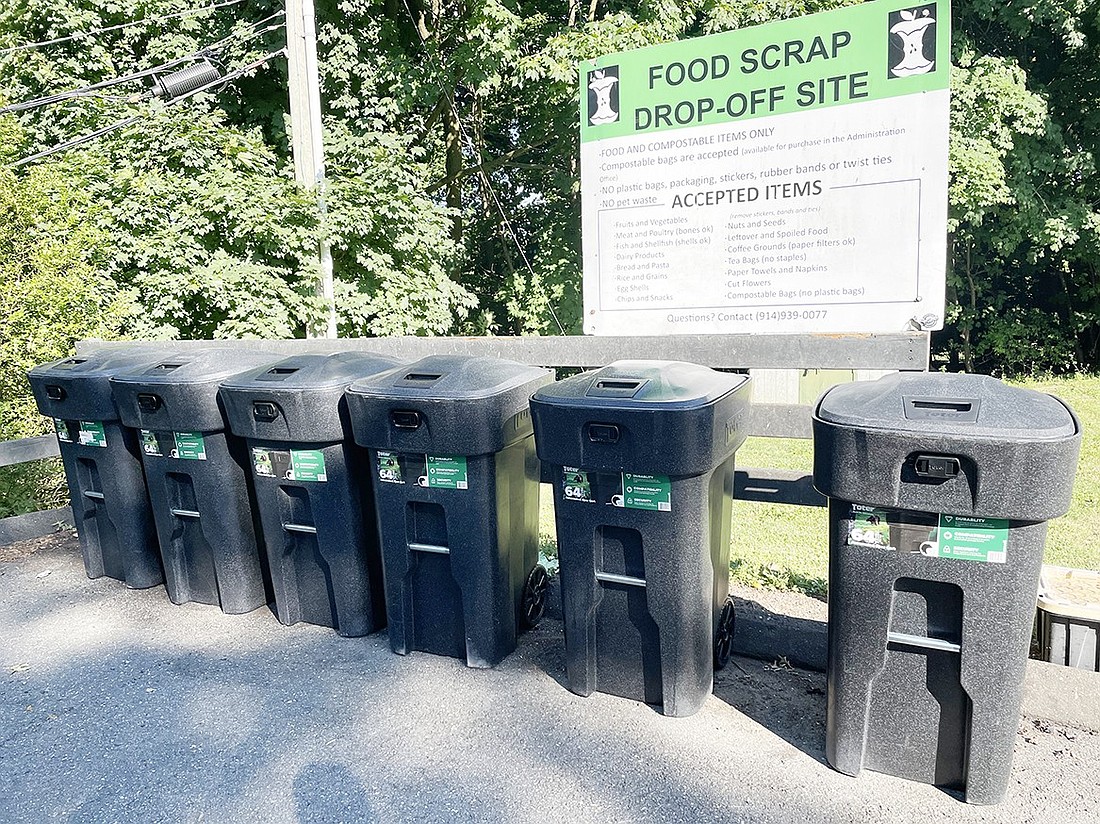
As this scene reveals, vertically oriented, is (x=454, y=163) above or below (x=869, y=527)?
above

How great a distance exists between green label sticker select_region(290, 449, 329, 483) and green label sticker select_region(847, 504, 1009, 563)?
2.17 m

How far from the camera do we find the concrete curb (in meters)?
2.60

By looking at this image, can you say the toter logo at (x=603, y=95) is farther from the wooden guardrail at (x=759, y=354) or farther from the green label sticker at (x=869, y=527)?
the green label sticker at (x=869, y=527)

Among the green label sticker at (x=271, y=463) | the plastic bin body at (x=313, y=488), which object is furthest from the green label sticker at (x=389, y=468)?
the green label sticker at (x=271, y=463)

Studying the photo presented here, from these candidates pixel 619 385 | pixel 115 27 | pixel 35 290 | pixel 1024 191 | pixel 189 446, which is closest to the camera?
pixel 619 385

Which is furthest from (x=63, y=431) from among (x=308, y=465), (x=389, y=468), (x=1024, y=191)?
(x=1024, y=191)

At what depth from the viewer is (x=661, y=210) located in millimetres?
3654

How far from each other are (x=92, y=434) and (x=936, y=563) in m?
3.93

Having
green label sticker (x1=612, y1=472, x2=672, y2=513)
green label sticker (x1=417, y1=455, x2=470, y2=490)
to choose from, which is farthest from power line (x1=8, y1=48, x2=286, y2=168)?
green label sticker (x1=612, y1=472, x2=672, y2=513)

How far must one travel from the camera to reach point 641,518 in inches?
105

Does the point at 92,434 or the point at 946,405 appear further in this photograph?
the point at 92,434

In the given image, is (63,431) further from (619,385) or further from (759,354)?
(759,354)

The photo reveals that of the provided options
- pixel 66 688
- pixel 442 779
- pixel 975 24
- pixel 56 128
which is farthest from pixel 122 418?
pixel 975 24

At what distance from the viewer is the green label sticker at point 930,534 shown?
2131mm
